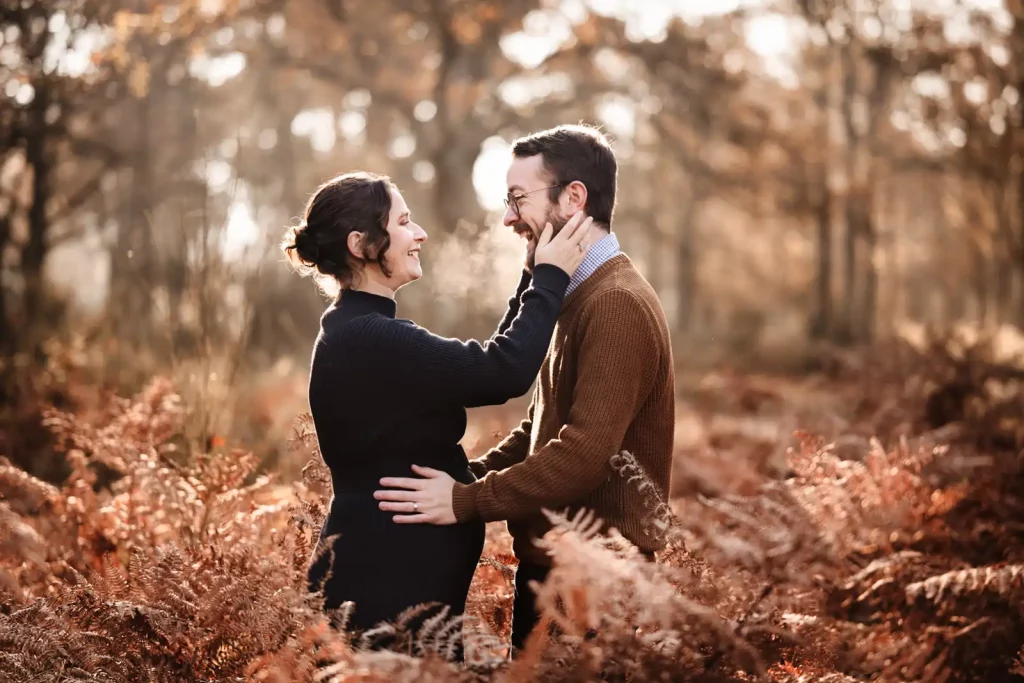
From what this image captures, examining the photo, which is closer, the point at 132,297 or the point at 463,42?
the point at 132,297

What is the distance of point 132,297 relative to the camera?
11.7 meters

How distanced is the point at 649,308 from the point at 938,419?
6.10 metres

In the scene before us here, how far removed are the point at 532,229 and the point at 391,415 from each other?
83 centimetres

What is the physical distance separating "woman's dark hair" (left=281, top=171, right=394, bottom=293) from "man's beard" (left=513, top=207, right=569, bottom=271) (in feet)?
1.55

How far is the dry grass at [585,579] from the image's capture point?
2.93m

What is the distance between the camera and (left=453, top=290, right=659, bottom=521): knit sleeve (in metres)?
3.18

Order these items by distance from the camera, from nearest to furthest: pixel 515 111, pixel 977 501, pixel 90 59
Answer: pixel 977 501
pixel 90 59
pixel 515 111

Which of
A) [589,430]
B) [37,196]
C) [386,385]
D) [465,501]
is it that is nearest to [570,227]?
[589,430]

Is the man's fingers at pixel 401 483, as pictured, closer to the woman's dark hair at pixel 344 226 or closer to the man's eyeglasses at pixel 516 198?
the woman's dark hair at pixel 344 226

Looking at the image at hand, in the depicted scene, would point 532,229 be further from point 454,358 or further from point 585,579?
point 585,579

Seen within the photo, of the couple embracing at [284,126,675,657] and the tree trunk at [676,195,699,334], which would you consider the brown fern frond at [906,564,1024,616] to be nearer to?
the couple embracing at [284,126,675,657]

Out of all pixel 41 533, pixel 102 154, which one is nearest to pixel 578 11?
pixel 102 154

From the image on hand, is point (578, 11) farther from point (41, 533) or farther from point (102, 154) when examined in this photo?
point (41, 533)

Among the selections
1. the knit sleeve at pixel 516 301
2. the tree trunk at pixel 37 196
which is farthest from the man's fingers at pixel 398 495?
the tree trunk at pixel 37 196
